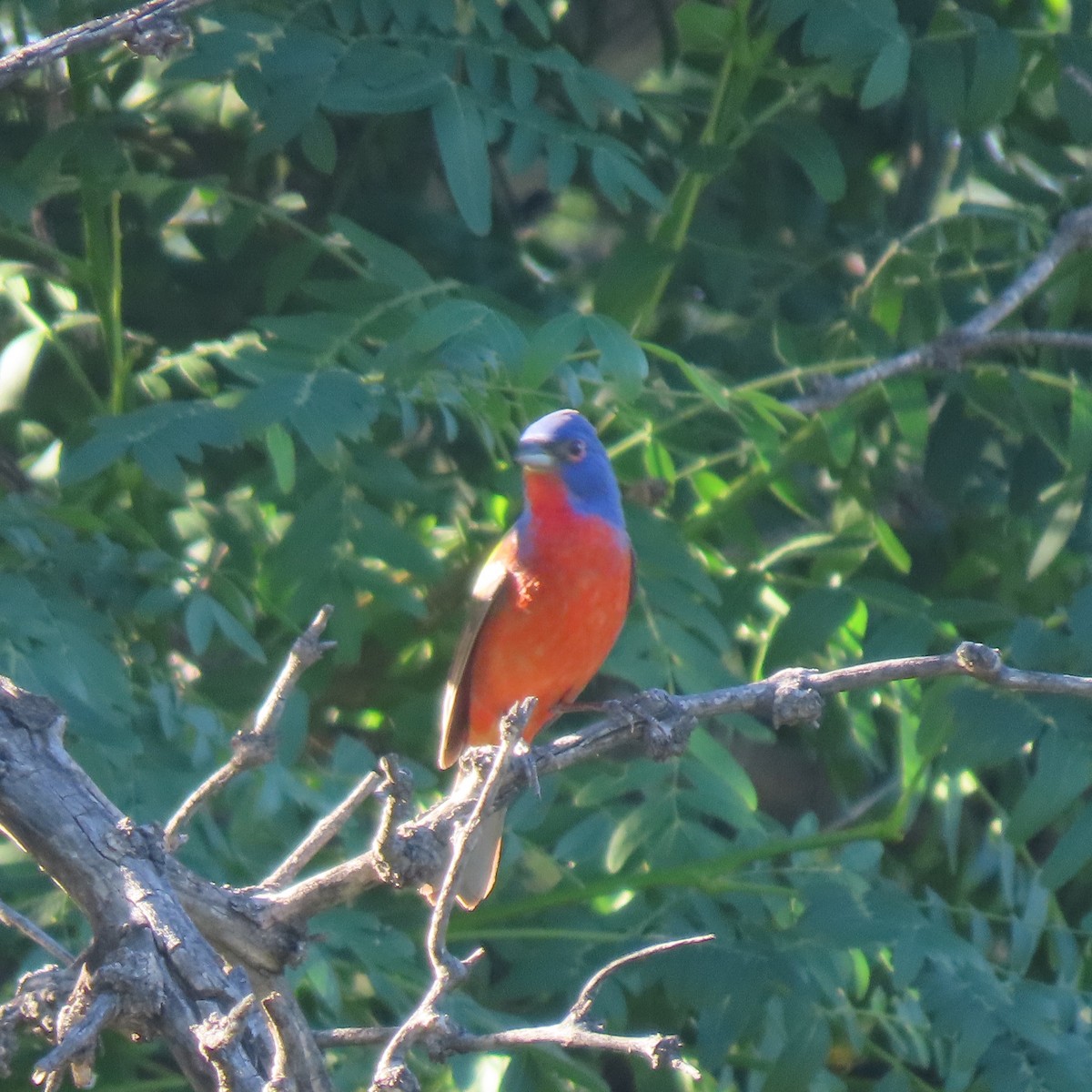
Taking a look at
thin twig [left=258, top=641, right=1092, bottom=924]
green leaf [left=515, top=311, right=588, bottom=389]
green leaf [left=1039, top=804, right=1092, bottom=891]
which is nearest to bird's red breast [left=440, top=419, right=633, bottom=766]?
thin twig [left=258, top=641, right=1092, bottom=924]

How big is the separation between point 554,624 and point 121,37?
2626 mm

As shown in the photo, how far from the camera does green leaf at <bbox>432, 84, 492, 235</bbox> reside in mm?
4215

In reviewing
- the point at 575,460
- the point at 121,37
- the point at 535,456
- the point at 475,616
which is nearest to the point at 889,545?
the point at 575,460

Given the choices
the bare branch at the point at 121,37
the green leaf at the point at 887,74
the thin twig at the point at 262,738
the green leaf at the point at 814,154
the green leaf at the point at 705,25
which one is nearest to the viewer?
the thin twig at the point at 262,738

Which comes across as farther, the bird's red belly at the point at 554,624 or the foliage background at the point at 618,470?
the bird's red belly at the point at 554,624

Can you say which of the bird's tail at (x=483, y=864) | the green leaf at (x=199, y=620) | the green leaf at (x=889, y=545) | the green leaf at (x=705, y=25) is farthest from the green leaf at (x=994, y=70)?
the green leaf at (x=199, y=620)

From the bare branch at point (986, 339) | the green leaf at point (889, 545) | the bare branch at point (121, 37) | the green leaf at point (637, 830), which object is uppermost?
the bare branch at point (121, 37)

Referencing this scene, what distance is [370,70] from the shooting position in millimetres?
4230

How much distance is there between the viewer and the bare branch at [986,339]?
15.6ft

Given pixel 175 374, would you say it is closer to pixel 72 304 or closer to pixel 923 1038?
pixel 72 304

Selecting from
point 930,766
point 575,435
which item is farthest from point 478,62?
point 930,766

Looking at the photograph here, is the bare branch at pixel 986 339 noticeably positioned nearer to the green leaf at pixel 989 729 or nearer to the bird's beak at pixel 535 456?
the bird's beak at pixel 535 456

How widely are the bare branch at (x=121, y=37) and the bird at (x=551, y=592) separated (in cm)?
216

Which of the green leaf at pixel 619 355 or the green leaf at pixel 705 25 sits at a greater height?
the green leaf at pixel 705 25
